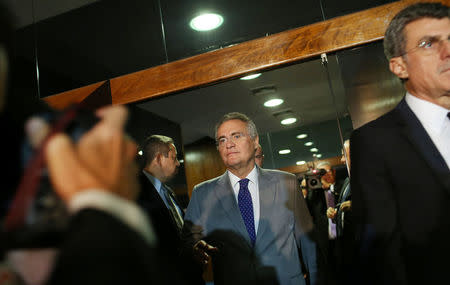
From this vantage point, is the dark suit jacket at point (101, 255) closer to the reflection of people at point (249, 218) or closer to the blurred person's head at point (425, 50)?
the blurred person's head at point (425, 50)

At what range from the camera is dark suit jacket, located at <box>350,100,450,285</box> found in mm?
959

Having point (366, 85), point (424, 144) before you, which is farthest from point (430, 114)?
point (366, 85)

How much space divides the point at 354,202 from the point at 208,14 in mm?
1936

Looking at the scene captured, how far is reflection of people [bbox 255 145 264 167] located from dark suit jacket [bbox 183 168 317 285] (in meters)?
0.25

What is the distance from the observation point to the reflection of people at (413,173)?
966 millimetres

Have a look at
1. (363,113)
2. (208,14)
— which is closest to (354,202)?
(363,113)

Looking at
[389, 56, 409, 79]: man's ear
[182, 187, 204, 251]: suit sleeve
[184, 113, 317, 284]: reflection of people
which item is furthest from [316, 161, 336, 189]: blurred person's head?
[389, 56, 409, 79]: man's ear

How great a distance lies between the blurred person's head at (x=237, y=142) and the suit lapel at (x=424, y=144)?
112 centimetres

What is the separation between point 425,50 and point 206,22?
1.69 m

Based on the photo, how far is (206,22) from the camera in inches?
99.3

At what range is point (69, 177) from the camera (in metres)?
0.41

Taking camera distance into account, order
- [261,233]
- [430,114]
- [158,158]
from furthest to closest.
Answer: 1. [158,158]
2. [261,233]
3. [430,114]

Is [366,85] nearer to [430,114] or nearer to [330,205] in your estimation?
[330,205]

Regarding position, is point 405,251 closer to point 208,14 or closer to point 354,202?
point 354,202
